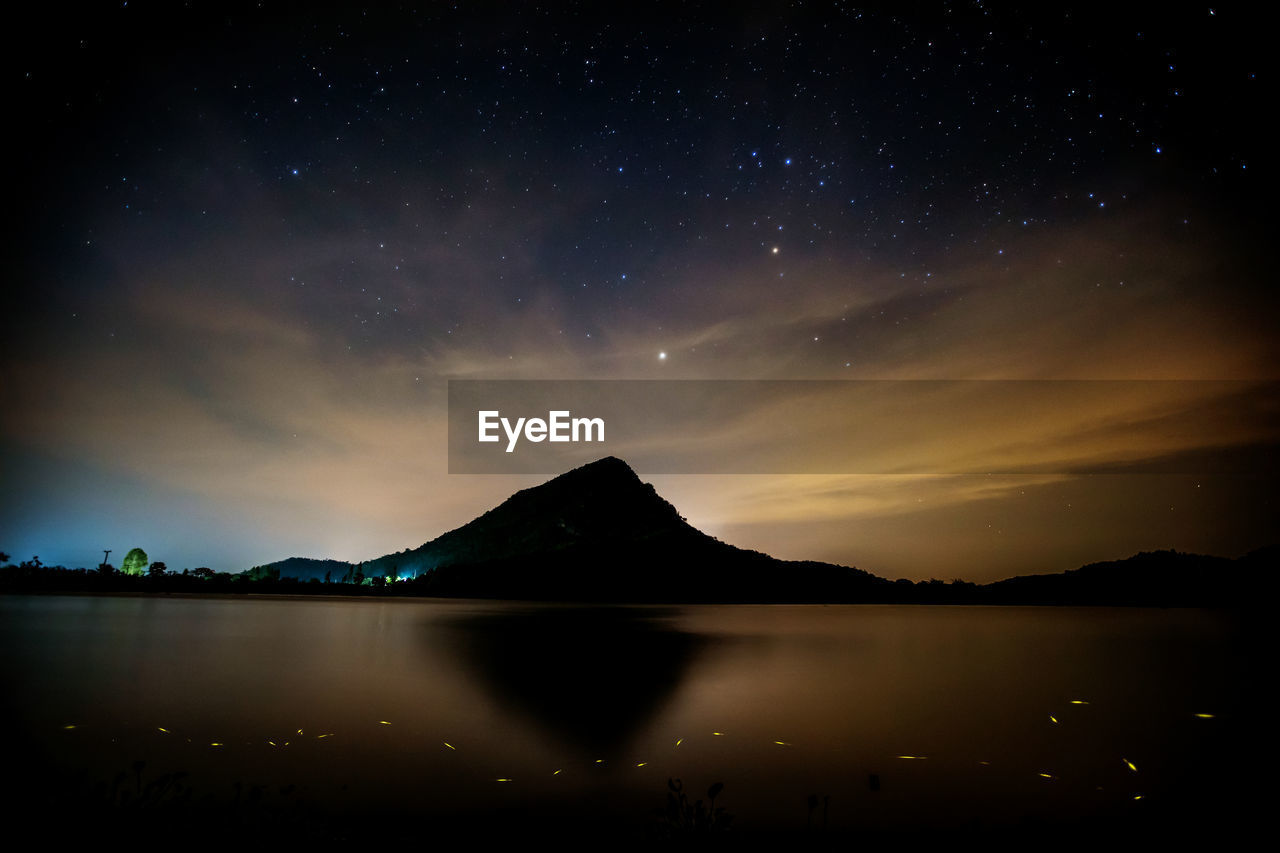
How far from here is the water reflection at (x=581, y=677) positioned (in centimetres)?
1304

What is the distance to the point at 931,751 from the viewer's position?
A: 12.1m

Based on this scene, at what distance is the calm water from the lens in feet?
27.1

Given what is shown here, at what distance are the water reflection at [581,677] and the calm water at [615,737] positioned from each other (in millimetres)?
116

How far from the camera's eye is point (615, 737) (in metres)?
12.1

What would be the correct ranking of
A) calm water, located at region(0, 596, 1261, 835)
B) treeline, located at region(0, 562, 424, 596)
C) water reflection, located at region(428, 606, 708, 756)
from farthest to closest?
treeline, located at region(0, 562, 424, 596) < water reflection, located at region(428, 606, 708, 756) < calm water, located at region(0, 596, 1261, 835)

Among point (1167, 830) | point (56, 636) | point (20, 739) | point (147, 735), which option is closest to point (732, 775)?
point (1167, 830)

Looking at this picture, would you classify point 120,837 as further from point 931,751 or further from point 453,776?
point 931,751

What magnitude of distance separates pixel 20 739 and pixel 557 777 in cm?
980

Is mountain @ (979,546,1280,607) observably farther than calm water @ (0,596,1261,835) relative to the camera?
Yes

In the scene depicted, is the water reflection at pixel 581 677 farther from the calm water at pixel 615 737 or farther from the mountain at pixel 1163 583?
the mountain at pixel 1163 583

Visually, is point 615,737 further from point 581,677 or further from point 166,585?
point 166,585

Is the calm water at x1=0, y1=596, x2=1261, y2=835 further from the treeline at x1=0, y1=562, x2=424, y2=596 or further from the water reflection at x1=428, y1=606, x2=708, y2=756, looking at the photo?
the treeline at x1=0, y1=562, x2=424, y2=596

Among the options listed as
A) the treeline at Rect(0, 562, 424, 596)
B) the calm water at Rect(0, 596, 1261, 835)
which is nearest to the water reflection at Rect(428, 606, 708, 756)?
the calm water at Rect(0, 596, 1261, 835)

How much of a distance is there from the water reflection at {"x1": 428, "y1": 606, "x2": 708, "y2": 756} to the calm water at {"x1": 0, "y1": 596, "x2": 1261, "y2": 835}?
0.12 meters
